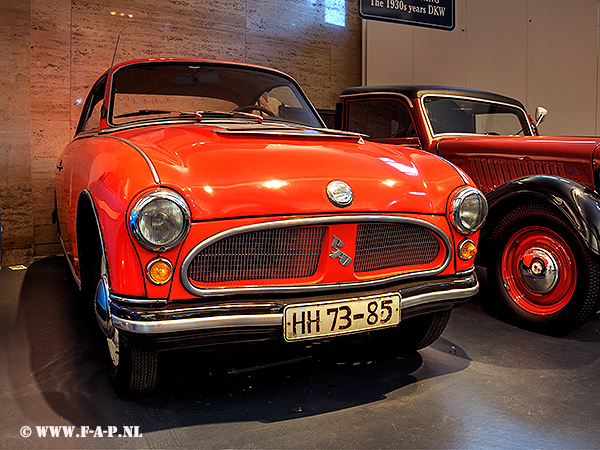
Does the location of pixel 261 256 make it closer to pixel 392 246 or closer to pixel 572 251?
pixel 392 246

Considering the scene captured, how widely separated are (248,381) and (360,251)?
2.42ft

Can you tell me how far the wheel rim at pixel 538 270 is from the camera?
112 inches

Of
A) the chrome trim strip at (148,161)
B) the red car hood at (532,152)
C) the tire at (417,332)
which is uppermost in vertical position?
the red car hood at (532,152)

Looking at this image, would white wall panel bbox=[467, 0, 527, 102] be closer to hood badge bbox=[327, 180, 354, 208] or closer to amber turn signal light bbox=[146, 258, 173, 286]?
hood badge bbox=[327, 180, 354, 208]

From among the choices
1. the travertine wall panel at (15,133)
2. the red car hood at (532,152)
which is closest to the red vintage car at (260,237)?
the red car hood at (532,152)

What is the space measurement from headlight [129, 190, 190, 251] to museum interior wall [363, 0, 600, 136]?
565cm

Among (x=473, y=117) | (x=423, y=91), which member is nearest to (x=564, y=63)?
(x=473, y=117)

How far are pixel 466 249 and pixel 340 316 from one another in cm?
66

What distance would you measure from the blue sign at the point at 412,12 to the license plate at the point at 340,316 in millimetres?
4624

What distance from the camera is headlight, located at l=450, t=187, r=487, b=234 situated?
2076 mm

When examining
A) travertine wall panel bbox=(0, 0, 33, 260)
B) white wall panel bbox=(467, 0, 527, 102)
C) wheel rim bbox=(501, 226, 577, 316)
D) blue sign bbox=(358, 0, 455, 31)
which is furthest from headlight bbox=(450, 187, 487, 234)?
white wall panel bbox=(467, 0, 527, 102)

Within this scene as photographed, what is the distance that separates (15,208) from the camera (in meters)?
5.01

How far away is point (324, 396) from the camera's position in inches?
81.4

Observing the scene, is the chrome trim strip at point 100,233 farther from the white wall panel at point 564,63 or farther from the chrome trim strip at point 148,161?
the white wall panel at point 564,63
